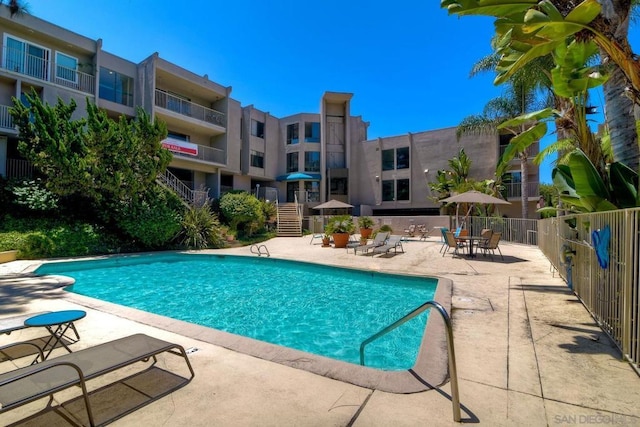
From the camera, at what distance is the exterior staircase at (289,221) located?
24.5m

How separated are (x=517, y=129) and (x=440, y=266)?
18.1 m

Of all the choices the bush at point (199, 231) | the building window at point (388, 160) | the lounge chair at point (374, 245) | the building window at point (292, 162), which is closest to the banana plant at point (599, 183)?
the lounge chair at point (374, 245)

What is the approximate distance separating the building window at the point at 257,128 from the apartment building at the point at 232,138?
0.32ft

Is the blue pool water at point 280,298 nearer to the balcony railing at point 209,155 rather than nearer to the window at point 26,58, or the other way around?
the balcony railing at point 209,155

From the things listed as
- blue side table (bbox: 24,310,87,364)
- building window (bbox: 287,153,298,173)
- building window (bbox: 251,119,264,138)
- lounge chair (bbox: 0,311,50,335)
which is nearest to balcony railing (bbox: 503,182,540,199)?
building window (bbox: 287,153,298,173)

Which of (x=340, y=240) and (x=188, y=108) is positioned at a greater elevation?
(x=188, y=108)

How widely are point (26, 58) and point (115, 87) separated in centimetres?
442

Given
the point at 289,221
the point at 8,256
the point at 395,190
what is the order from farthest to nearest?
the point at 395,190, the point at 289,221, the point at 8,256

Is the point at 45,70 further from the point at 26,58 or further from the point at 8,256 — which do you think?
the point at 8,256

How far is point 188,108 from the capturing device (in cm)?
2295

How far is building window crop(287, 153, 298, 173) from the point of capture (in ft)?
104

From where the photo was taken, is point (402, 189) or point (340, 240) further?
point (402, 189)

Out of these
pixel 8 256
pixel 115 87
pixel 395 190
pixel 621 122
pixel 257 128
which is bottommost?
pixel 8 256

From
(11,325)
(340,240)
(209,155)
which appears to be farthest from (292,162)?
(11,325)
